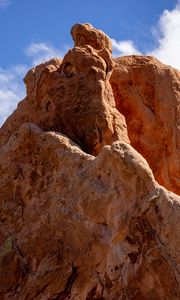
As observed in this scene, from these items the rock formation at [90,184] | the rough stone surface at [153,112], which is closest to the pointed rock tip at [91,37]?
the rock formation at [90,184]

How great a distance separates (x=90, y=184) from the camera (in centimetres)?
1218

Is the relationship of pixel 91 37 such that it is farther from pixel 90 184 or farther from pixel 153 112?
pixel 90 184

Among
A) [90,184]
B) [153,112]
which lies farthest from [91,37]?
[90,184]

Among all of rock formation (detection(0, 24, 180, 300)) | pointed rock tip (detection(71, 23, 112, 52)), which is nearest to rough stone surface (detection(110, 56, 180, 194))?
rock formation (detection(0, 24, 180, 300))

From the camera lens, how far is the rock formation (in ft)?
35.8

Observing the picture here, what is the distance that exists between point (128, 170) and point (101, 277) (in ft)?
7.26

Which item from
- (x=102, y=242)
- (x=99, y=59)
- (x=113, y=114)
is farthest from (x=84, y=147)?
(x=102, y=242)

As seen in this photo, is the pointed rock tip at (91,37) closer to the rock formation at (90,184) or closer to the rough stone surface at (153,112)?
the rock formation at (90,184)

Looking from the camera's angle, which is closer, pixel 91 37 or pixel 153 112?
pixel 91 37

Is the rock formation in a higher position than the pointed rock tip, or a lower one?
lower

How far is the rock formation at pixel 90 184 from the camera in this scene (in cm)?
1092

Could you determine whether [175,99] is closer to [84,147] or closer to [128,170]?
[84,147]

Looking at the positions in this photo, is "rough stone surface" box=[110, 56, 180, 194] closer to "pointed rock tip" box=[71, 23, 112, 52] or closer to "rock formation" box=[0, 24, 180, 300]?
"rock formation" box=[0, 24, 180, 300]

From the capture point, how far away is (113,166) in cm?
1190
